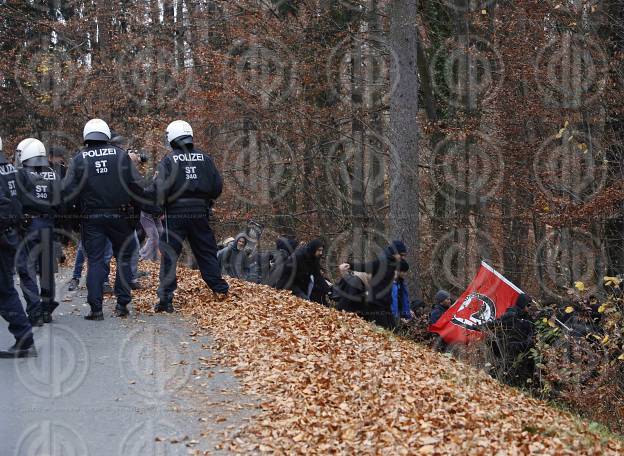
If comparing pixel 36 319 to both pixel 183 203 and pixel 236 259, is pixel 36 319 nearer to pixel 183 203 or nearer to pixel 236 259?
pixel 183 203

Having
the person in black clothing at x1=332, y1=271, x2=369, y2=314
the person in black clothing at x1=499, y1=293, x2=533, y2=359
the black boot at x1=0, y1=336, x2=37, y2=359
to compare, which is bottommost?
the person in black clothing at x1=499, y1=293, x2=533, y2=359

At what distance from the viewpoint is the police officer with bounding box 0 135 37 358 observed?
30.3 ft

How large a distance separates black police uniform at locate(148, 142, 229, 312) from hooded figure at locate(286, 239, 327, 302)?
3.14 m

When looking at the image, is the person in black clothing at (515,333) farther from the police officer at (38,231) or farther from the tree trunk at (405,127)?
the police officer at (38,231)

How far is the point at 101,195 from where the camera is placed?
11133mm

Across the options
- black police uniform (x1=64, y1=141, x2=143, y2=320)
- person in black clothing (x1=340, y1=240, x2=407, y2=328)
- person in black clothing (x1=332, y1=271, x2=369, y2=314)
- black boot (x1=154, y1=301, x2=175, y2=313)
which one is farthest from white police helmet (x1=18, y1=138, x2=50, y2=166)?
person in black clothing (x1=340, y1=240, x2=407, y2=328)

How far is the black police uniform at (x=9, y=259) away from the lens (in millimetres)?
9227

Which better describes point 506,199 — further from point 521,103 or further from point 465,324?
point 465,324

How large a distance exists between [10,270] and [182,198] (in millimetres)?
2925

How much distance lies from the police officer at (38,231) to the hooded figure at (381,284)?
483 centimetres

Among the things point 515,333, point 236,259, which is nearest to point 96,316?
point 515,333

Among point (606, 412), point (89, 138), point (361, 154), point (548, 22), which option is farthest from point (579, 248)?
point (89, 138)

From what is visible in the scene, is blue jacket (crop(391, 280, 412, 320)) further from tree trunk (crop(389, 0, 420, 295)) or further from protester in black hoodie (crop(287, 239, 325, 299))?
tree trunk (crop(389, 0, 420, 295))

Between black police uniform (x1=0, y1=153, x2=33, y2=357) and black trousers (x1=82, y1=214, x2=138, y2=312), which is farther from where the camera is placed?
black trousers (x1=82, y1=214, x2=138, y2=312)
